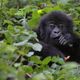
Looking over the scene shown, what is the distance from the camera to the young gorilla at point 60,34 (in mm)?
4559

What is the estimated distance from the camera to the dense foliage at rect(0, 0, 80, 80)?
1.99 metres

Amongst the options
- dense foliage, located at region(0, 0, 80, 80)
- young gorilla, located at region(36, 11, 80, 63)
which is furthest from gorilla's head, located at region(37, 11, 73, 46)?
dense foliage, located at region(0, 0, 80, 80)

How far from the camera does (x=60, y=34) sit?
4562 mm

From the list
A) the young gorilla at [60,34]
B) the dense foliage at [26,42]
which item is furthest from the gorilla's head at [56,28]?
the dense foliage at [26,42]

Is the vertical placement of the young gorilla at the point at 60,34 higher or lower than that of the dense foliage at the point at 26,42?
lower

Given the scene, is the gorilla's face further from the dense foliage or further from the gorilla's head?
the dense foliage

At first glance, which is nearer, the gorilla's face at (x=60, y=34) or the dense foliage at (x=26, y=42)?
the dense foliage at (x=26, y=42)

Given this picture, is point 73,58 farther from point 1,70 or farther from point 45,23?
point 1,70

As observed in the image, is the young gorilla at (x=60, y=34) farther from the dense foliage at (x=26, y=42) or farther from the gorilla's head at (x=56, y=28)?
the dense foliage at (x=26, y=42)

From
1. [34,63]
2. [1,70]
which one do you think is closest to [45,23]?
[34,63]

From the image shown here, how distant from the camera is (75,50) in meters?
4.64

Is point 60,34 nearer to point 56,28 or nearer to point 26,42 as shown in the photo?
point 56,28

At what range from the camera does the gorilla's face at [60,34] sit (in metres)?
4.51

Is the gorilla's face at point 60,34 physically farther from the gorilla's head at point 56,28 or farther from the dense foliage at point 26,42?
the dense foliage at point 26,42
